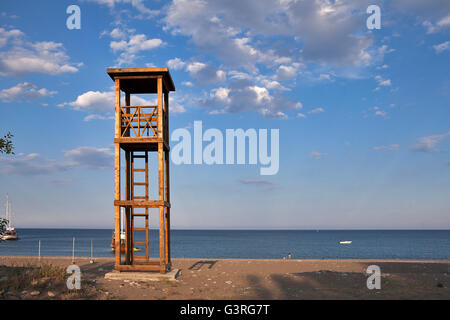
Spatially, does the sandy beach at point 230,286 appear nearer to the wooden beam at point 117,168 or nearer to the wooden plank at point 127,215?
the wooden beam at point 117,168

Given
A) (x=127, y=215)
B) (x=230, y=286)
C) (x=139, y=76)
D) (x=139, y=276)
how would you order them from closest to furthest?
1. (x=230, y=286)
2. (x=139, y=276)
3. (x=139, y=76)
4. (x=127, y=215)

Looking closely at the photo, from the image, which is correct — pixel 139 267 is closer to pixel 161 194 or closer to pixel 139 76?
pixel 161 194

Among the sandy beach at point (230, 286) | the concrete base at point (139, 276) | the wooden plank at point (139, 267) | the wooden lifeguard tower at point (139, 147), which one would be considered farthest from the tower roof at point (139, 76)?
the concrete base at point (139, 276)

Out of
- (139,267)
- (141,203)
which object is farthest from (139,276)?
(141,203)

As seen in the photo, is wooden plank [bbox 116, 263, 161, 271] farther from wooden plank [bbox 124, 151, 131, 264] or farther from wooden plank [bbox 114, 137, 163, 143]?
wooden plank [bbox 114, 137, 163, 143]

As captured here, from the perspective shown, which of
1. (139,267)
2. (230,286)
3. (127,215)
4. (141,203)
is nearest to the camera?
(230,286)

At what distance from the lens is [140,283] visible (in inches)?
690

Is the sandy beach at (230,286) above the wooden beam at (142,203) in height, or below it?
below

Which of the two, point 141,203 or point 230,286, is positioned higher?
point 141,203

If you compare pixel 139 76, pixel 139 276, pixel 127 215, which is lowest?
pixel 139 276
